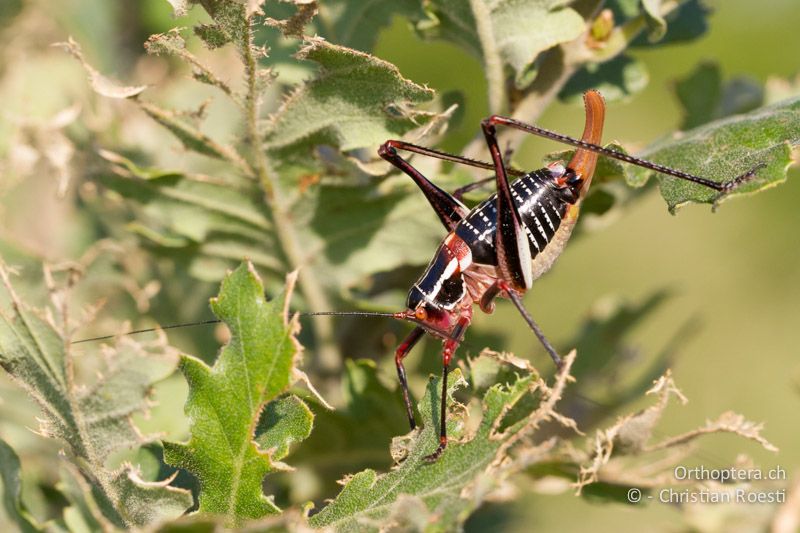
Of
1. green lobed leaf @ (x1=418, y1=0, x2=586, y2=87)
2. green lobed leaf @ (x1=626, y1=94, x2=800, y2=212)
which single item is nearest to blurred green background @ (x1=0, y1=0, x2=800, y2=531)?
green lobed leaf @ (x1=418, y1=0, x2=586, y2=87)

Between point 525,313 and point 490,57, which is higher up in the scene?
point 490,57

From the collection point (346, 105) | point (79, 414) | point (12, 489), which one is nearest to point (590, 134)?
point (346, 105)

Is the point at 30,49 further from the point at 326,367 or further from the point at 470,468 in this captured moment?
the point at 470,468

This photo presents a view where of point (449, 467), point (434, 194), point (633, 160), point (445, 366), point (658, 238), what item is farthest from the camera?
point (658, 238)

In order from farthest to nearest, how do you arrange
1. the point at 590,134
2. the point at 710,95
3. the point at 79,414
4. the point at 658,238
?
the point at 658,238
the point at 710,95
the point at 590,134
the point at 79,414

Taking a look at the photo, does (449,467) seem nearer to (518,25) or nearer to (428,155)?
(428,155)

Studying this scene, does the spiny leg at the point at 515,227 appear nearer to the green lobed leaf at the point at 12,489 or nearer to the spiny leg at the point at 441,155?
the spiny leg at the point at 441,155
